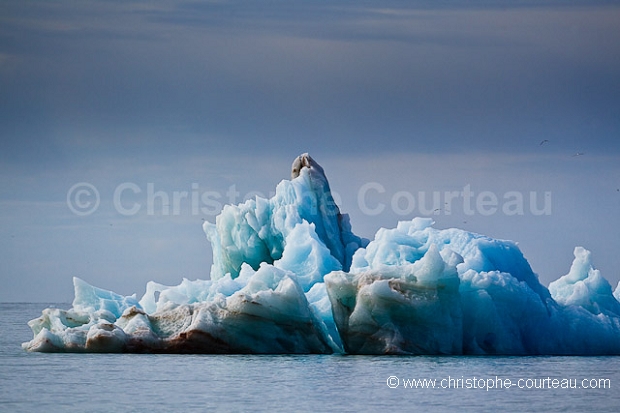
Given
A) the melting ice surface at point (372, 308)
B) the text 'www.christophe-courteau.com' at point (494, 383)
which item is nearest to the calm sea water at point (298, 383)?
the text 'www.christophe-courteau.com' at point (494, 383)

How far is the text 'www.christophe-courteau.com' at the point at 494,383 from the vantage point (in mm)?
Answer: 23234

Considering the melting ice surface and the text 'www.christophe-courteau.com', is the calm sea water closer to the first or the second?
the text 'www.christophe-courteau.com'

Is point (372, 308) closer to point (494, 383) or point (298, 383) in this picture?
point (298, 383)

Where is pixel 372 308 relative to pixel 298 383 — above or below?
above

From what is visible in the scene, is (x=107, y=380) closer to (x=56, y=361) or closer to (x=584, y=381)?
(x=56, y=361)

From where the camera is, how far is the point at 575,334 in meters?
27.7

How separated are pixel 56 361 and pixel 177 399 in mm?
5734

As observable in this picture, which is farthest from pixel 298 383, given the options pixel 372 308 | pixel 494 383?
pixel 494 383

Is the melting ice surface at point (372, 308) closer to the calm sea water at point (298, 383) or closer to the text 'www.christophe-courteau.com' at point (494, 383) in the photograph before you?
the calm sea water at point (298, 383)

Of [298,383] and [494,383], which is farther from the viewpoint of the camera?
[298,383]

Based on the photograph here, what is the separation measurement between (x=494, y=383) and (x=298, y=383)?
3.16 metres

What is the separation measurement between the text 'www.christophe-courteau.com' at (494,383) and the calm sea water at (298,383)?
0.8 inches

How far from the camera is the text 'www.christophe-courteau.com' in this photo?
23234mm

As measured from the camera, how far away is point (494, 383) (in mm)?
23391
